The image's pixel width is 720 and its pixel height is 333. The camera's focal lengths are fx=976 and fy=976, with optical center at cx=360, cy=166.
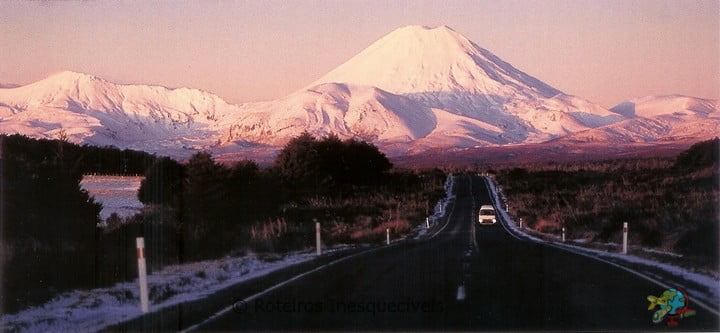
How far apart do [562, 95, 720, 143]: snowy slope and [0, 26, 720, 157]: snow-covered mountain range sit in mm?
199

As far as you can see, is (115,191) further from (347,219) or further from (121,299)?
(121,299)

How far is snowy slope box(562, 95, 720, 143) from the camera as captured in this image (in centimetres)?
6444

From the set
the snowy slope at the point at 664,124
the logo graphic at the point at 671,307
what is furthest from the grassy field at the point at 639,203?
the logo graphic at the point at 671,307

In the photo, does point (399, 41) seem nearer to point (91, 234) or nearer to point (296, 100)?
point (296, 100)

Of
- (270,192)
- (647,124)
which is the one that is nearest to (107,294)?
(270,192)

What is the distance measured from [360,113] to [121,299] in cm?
6319

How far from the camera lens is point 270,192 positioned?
41.7 m

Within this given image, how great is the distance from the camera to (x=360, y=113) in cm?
7875

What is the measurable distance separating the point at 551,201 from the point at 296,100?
63.1 ft

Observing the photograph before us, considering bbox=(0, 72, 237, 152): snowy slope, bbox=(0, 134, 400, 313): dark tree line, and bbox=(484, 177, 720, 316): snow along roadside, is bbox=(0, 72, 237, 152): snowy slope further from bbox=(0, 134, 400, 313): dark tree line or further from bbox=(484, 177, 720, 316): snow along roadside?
bbox=(484, 177, 720, 316): snow along roadside

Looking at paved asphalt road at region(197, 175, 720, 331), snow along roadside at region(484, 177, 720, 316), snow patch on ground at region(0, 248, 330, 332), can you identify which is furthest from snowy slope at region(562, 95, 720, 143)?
snow patch on ground at region(0, 248, 330, 332)

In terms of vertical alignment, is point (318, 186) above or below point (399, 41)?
below

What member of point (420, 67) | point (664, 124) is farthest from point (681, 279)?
point (420, 67)

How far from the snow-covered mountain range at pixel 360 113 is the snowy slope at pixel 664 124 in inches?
7.9
